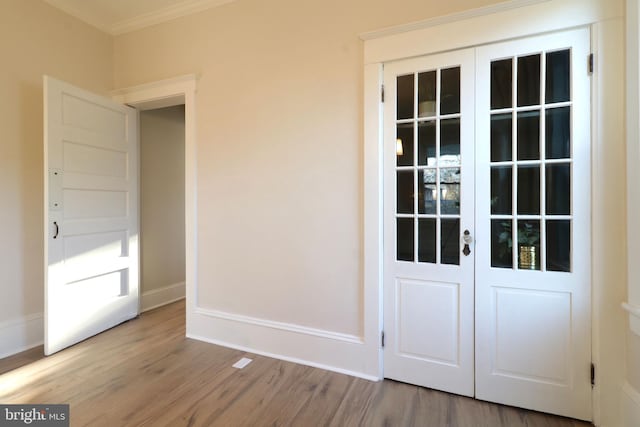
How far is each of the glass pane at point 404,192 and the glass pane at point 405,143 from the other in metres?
0.08

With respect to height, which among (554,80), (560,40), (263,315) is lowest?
(263,315)

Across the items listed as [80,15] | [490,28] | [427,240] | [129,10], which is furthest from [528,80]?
[80,15]

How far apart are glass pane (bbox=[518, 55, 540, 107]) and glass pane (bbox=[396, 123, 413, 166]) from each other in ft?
2.18

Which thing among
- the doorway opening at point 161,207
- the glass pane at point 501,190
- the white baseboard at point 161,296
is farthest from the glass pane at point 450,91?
the white baseboard at point 161,296

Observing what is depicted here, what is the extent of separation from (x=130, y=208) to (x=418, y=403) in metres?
3.17

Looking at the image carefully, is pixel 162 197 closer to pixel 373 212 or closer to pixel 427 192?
pixel 373 212

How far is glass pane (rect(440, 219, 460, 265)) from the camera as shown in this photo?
1987 mm

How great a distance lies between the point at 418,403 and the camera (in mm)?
1887

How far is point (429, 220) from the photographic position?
2059 mm

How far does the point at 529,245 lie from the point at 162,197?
3787mm

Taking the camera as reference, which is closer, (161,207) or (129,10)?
(129,10)

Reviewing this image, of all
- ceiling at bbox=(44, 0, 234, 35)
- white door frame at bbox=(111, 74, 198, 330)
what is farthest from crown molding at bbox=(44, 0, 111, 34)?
white door frame at bbox=(111, 74, 198, 330)

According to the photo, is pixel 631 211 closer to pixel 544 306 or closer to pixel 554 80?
pixel 544 306

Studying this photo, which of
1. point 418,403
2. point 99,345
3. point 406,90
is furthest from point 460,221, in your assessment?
point 99,345
